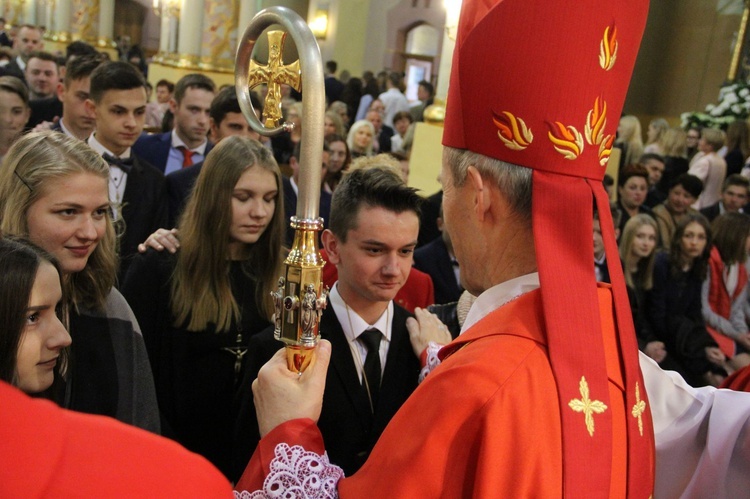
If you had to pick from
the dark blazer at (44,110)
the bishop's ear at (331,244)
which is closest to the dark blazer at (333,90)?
the dark blazer at (44,110)

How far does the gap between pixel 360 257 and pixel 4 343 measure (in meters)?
1.12

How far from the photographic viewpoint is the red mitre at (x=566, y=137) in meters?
1.35

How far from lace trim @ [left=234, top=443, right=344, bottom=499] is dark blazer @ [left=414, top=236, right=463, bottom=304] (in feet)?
8.76

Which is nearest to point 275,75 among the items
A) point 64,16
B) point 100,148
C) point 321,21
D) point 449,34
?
point 100,148

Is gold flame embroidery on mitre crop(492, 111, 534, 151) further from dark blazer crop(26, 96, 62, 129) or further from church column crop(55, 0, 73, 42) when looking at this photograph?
church column crop(55, 0, 73, 42)

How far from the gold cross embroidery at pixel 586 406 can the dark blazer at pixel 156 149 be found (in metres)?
4.37

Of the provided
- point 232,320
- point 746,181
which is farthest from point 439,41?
point 232,320

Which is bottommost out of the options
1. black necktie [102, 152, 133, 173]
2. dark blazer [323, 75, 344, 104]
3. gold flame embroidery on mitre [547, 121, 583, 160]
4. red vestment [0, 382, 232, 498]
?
black necktie [102, 152, 133, 173]

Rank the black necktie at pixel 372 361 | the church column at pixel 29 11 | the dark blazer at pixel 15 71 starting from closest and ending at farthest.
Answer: the black necktie at pixel 372 361, the dark blazer at pixel 15 71, the church column at pixel 29 11

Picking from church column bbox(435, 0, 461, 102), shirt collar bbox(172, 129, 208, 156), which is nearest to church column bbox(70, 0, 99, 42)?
church column bbox(435, 0, 461, 102)

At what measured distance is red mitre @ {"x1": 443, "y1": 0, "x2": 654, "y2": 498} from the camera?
1354 millimetres

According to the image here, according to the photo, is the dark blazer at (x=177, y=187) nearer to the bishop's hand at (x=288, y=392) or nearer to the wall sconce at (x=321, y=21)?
the bishop's hand at (x=288, y=392)

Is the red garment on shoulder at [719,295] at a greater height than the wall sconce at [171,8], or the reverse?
the wall sconce at [171,8]

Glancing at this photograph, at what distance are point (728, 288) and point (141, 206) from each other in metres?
4.15
